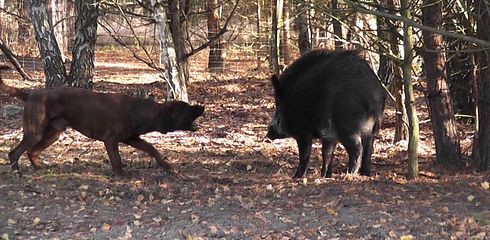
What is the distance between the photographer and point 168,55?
13.6 m

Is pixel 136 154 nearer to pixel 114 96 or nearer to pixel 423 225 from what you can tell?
pixel 114 96

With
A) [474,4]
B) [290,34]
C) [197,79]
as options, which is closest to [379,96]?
[474,4]

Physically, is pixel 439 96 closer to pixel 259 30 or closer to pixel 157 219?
pixel 157 219

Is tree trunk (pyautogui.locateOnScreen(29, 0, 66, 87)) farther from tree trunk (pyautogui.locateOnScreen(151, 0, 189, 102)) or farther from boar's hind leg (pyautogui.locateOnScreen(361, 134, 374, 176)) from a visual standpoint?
boar's hind leg (pyautogui.locateOnScreen(361, 134, 374, 176))

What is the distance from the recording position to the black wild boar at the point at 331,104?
29.6 feet

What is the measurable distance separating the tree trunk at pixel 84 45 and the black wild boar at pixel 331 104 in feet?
18.5

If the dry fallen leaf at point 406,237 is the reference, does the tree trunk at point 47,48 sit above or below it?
above

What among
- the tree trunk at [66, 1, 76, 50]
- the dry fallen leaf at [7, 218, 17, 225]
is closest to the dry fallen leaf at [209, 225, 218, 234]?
the dry fallen leaf at [7, 218, 17, 225]

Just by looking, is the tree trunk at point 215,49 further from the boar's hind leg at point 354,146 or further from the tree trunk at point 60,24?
the boar's hind leg at point 354,146

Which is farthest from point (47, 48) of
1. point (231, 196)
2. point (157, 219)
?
point (157, 219)

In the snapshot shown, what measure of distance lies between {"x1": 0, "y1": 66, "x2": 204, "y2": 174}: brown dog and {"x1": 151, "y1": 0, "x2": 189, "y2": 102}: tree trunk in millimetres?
4530

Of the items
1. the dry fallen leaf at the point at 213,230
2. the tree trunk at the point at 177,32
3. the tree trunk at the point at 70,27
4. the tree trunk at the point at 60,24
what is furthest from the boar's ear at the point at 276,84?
the tree trunk at the point at 70,27

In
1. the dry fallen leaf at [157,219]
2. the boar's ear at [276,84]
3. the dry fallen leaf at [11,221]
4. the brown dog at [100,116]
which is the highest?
the boar's ear at [276,84]

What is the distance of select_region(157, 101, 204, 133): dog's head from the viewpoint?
29.7 ft
